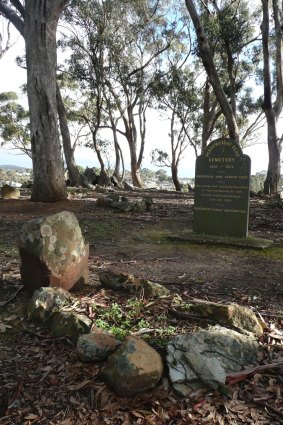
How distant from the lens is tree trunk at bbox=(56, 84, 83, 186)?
16.7 m

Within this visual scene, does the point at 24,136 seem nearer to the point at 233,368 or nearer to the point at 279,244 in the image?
the point at 279,244

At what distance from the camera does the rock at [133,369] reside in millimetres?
2379

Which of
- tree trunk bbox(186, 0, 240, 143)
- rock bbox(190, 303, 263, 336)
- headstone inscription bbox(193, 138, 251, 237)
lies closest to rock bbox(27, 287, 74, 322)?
rock bbox(190, 303, 263, 336)

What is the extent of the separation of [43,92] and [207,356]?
29.8 ft

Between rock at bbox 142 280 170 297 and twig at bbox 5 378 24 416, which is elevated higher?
rock at bbox 142 280 170 297

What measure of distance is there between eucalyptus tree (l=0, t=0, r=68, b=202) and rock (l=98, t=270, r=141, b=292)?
6.81 m

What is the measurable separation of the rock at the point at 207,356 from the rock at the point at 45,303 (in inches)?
44.3

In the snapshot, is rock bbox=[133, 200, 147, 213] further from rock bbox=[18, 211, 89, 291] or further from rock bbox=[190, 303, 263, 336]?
rock bbox=[190, 303, 263, 336]

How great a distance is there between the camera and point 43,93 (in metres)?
10.1

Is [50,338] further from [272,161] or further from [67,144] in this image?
[272,161]

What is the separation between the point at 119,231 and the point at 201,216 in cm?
163

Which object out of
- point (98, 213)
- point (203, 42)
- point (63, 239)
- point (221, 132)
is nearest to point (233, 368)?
point (63, 239)

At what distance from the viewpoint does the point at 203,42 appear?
1012cm

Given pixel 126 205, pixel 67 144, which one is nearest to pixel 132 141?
pixel 67 144
